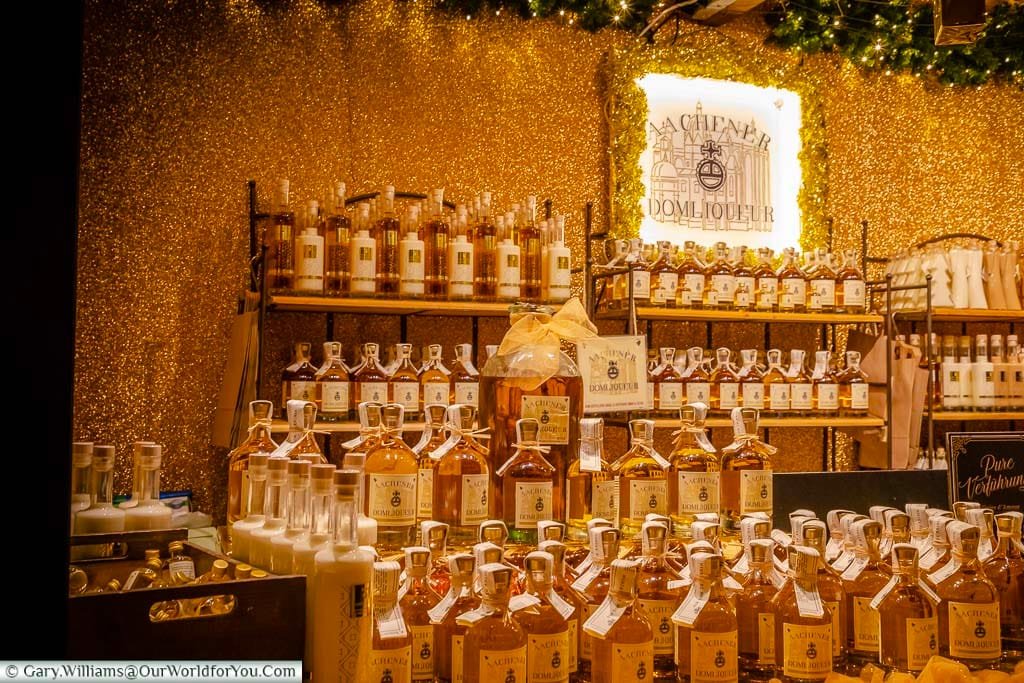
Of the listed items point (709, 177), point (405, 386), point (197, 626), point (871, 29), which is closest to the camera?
point (197, 626)

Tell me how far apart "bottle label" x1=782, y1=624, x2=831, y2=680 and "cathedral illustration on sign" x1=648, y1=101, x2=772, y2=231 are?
337 centimetres

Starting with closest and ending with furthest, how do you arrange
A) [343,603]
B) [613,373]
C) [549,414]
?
[343,603] → [549,414] → [613,373]

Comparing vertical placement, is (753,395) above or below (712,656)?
above

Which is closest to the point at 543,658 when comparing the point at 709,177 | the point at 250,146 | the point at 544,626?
the point at 544,626

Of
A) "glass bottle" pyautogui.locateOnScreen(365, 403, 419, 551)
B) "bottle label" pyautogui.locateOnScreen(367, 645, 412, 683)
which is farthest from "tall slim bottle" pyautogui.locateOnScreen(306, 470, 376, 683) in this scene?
"glass bottle" pyautogui.locateOnScreen(365, 403, 419, 551)

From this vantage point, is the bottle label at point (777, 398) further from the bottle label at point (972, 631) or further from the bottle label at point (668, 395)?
the bottle label at point (972, 631)

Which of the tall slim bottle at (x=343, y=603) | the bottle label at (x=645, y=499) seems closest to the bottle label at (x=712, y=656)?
the bottle label at (x=645, y=499)

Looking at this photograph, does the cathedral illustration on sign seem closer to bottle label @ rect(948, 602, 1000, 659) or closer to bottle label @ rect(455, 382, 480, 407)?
bottle label @ rect(455, 382, 480, 407)

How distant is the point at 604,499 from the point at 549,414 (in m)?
0.20

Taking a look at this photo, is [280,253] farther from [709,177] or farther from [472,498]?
[709,177]

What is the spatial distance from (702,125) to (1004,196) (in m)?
2.00

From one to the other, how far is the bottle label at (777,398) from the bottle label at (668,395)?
470 millimetres

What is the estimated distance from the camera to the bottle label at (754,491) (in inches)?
67.6

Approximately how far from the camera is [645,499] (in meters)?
1.60
